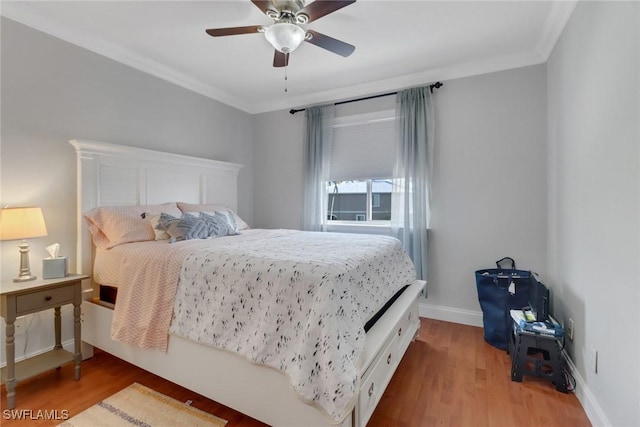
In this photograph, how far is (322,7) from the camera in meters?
1.73

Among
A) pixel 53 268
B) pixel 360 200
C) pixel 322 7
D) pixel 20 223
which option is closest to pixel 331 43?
pixel 322 7

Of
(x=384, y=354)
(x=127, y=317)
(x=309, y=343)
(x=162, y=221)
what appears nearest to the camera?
(x=309, y=343)

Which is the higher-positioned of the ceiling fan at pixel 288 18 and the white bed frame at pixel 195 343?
the ceiling fan at pixel 288 18

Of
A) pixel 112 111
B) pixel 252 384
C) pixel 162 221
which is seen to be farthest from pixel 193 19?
pixel 252 384

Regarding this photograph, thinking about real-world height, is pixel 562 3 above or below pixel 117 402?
above

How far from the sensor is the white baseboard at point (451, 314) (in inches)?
118

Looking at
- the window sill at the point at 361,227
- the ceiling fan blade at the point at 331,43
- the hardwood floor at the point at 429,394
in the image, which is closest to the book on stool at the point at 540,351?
the hardwood floor at the point at 429,394

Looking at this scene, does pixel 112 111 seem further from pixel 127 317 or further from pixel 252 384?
pixel 252 384

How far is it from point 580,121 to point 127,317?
3226 mm

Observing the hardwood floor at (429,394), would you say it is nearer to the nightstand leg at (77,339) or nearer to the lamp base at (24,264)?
the nightstand leg at (77,339)

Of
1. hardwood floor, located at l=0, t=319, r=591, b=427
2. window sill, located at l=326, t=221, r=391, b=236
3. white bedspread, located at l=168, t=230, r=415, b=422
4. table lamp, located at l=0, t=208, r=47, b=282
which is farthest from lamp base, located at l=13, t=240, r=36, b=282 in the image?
window sill, located at l=326, t=221, r=391, b=236

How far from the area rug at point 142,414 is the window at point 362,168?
2.55 m

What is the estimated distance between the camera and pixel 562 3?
2.05 metres

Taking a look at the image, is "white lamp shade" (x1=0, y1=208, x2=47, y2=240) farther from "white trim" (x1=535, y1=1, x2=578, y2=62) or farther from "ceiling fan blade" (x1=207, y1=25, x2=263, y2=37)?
"white trim" (x1=535, y1=1, x2=578, y2=62)
